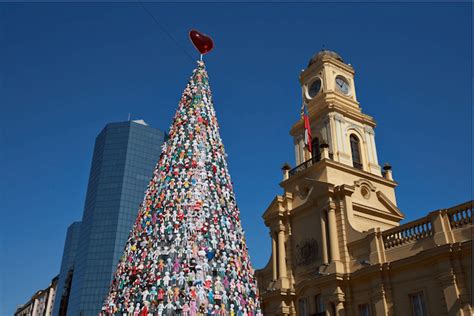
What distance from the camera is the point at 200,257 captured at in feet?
24.4

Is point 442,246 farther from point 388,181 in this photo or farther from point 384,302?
point 388,181

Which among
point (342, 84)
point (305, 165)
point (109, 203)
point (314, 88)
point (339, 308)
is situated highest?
point (109, 203)

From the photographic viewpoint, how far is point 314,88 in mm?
28781

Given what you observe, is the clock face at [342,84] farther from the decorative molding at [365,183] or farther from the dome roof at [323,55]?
the decorative molding at [365,183]

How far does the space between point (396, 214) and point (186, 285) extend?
1904cm

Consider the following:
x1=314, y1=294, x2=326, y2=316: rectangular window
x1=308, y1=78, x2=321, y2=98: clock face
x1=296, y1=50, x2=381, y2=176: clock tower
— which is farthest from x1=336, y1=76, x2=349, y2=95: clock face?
x1=314, y1=294, x2=326, y2=316: rectangular window

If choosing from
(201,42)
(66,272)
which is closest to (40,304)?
(66,272)

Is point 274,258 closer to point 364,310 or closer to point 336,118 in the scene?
point 364,310

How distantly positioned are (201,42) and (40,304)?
299 ft

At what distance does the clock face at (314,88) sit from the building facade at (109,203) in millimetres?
61209

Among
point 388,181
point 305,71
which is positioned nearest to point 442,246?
point 388,181

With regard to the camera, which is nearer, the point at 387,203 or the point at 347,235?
the point at 347,235

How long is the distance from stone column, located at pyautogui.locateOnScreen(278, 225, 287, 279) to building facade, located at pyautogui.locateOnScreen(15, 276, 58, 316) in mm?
76579

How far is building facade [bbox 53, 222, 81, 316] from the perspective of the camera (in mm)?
84938
